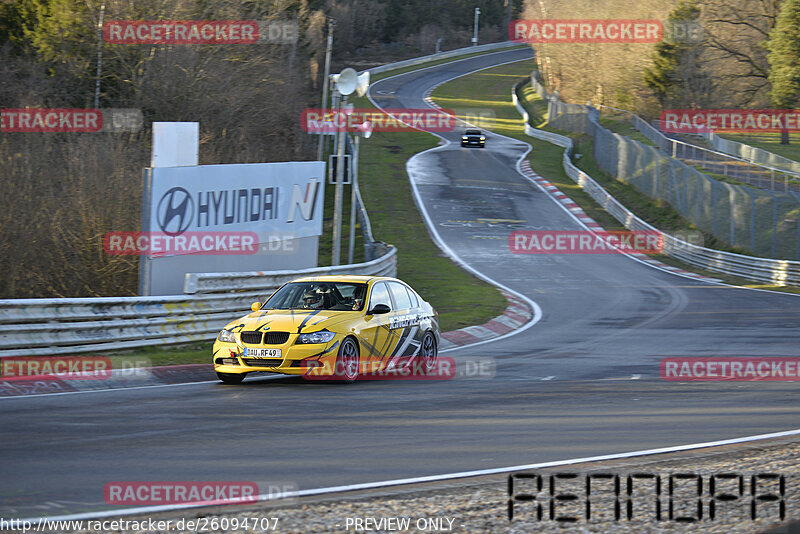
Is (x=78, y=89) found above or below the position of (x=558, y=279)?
above

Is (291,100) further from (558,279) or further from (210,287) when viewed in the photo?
(210,287)

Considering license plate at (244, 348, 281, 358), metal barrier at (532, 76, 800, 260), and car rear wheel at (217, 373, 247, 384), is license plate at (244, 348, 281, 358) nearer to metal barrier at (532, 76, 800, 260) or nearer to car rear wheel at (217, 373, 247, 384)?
car rear wheel at (217, 373, 247, 384)

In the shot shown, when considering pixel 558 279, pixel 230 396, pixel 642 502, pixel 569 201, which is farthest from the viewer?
pixel 569 201

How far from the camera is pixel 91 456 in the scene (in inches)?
295

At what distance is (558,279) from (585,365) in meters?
15.6

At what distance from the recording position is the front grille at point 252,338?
11797 millimetres

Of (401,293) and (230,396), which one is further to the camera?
(401,293)

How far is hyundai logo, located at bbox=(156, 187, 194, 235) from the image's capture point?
15.9 metres

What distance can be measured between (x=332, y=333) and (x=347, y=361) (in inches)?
19.8

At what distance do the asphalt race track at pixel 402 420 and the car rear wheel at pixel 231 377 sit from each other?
17cm

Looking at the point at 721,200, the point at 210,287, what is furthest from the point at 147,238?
the point at 721,200

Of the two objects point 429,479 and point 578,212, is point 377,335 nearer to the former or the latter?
point 429,479

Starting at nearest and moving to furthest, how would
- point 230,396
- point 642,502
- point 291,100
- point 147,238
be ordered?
point 642,502
point 230,396
point 147,238
point 291,100

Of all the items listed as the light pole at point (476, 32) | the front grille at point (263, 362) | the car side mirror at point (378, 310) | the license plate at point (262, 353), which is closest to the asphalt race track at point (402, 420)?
the front grille at point (263, 362)
